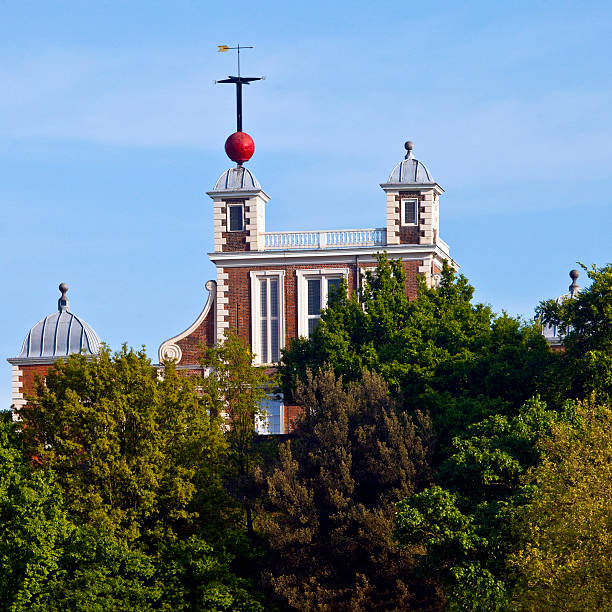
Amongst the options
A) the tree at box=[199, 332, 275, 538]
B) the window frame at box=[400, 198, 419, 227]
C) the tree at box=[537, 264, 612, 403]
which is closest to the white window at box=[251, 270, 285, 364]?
the window frame at box=[400, 198, 419, 227]

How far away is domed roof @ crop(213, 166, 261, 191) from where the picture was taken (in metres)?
79.9

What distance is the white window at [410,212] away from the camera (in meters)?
78.6

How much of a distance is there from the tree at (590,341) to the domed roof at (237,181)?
24.7 metres

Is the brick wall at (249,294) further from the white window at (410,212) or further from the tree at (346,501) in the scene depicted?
the tree at (346,501)

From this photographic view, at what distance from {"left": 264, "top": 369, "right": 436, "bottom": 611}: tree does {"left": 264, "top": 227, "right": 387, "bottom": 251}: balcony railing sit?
67.6 feet

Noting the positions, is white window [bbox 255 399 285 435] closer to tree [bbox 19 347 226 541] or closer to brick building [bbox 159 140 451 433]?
brick building [bbox 159 140 451 433]

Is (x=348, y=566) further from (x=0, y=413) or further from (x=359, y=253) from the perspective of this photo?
(x=359, y=253)

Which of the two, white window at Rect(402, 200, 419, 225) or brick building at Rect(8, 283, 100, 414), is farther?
brick building at Rect(8, 283, 100, 414)

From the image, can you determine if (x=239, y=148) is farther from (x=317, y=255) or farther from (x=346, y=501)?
(x=346, y=501)

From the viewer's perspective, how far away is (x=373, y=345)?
66.6 metres

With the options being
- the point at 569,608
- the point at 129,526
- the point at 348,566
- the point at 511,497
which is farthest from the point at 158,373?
the point at 569,608

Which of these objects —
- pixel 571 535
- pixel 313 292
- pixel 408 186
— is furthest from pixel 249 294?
pixel 571 535

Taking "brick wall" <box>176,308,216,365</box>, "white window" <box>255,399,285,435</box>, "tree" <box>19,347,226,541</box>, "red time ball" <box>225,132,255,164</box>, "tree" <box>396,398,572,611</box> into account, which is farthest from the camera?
"red time ball" <box>225,132,255,164</box>

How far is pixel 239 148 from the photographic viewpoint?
81688mm
